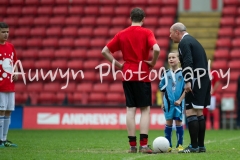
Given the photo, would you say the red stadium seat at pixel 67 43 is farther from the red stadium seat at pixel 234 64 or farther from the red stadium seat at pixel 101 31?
the red stadium seat at pixel 234 64

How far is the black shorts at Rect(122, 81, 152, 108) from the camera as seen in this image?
9359 millimetres

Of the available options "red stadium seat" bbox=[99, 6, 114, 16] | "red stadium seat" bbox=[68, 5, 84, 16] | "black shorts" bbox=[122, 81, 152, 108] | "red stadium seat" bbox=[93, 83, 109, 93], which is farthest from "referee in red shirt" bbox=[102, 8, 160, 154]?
"red stadium seat" bbox=[68, 5, 84, 16]

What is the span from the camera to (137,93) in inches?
369

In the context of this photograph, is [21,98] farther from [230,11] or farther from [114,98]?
[230,11]

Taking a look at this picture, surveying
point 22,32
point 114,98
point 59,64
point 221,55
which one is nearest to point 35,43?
point 22,32

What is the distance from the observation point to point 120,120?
19.5 m

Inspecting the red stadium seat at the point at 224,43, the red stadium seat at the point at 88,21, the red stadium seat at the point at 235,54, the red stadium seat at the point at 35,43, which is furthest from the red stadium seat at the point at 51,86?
the red stadium seat at the point at 235,54

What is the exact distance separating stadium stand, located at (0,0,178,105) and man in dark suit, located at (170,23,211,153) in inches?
472

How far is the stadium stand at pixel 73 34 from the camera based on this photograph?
2244cm

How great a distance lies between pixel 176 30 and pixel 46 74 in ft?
48.1

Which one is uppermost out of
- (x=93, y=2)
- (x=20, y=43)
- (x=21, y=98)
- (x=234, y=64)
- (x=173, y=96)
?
(x=93, y=2)

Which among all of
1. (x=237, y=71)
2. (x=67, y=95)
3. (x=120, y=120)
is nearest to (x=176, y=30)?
(x=120, y=120)

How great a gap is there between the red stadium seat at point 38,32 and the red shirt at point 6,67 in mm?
14268

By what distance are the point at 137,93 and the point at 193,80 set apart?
0.88 m
